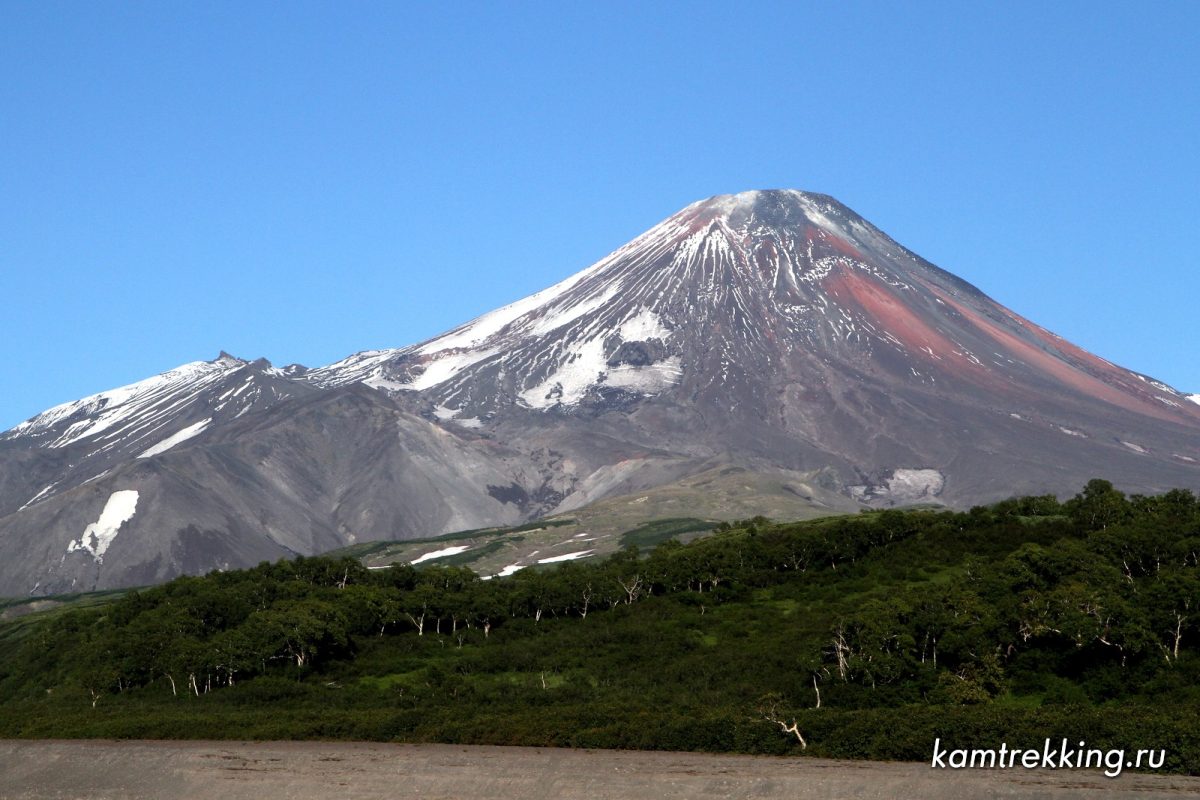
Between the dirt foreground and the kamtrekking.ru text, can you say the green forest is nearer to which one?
A: the kamtrekking.ru text

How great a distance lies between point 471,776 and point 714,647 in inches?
1182

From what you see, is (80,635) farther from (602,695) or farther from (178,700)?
(602,695)

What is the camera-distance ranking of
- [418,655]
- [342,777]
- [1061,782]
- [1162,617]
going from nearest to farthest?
[1061,782] → [342,777] → [1162,617] → [418,655]

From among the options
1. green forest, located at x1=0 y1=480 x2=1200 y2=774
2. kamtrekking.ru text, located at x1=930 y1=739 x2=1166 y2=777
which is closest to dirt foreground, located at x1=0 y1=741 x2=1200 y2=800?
kamtrekking.ru text, located at x1=930 y1=739 x2=1166 y2=777

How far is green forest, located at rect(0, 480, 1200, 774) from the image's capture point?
68.9m

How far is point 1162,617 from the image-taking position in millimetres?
75375

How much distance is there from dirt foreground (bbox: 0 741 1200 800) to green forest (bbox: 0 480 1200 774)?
7.98 ft

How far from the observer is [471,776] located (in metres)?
62.2

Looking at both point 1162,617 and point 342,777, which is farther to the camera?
point 1162,617

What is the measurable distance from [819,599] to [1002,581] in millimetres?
14168

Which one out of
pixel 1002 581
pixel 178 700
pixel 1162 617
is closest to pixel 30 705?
pixel 178 700

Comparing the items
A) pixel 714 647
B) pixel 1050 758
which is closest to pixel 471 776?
pixel 1050 758

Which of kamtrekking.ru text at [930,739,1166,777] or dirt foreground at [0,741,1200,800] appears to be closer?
dirt foreground at [0,741,1200,800]

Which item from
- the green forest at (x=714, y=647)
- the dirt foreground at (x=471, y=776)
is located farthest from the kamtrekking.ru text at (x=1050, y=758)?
the dirt foreground at (x=471, y=776)
